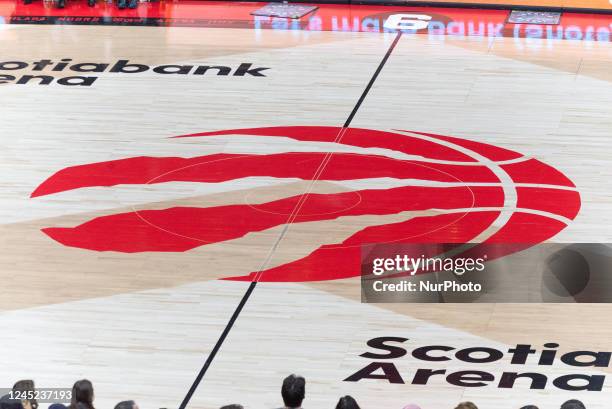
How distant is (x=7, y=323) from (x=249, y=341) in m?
1.82

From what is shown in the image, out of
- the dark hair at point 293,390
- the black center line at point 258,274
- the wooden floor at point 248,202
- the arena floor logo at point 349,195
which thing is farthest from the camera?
the arena floor logo at point 349,195

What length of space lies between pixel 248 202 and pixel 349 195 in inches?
37.5

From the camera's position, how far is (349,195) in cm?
1248

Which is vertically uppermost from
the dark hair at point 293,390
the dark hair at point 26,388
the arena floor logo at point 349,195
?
the dark hair at point 26,388

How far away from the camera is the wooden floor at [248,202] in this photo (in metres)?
9.20

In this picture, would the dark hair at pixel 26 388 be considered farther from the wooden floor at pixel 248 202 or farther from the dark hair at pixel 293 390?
the wooden floor at pixel 248 202

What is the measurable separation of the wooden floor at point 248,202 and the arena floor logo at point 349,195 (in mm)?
87

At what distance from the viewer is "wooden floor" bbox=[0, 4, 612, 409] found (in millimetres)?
9195

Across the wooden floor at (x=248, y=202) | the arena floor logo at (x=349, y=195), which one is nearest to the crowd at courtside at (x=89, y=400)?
the wooden floor at (x=248, y=202)

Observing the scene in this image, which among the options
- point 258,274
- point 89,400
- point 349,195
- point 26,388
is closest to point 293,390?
point 89,400

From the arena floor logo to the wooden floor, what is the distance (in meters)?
A: 0.09

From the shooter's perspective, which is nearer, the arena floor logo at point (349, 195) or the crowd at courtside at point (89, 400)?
the crowd at courtside at point (89, 400)

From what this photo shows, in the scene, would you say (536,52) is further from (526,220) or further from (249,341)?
(249,341)

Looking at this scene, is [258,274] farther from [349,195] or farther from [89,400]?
[89,400]
